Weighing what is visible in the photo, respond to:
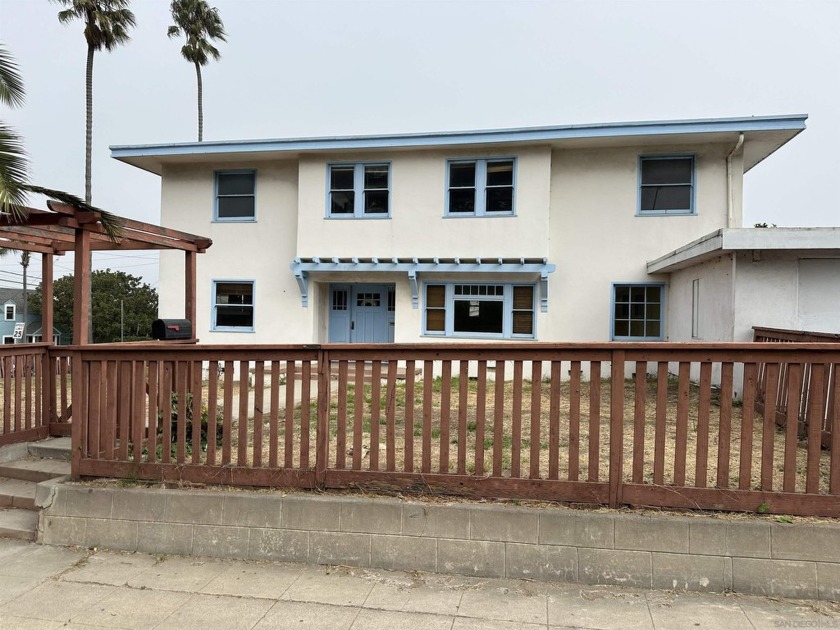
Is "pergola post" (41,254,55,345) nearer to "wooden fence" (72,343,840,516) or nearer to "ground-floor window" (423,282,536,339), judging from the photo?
"wooden fence" (72,343,840,516)

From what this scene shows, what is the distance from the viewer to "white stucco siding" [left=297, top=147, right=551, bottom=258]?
11.6 meters

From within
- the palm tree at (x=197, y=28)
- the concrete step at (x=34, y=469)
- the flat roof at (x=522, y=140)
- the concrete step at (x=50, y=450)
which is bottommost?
the concrete step at (x=34, y=469)

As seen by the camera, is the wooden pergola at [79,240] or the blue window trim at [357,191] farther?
the blue window trim at [357,191]

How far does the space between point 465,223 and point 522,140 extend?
2.07 m

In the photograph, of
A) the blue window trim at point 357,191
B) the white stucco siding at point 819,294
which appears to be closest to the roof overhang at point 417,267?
the blue window trim at point 357,191

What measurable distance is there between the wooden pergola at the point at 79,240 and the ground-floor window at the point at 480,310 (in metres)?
6.29

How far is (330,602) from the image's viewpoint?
3.25 metres

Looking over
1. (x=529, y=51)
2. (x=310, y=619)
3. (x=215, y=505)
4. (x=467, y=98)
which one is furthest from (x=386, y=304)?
(x=467, y=98)

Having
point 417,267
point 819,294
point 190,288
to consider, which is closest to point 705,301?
point 819,294

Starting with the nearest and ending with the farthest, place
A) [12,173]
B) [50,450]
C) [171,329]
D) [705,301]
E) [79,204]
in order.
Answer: [79,204] < [12,173] < [50,450] < [171,329] < [705,301]

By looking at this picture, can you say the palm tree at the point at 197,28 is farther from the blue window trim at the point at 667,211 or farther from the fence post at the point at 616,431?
the fence post at the point at 616,431

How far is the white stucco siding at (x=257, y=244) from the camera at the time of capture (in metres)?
12.8

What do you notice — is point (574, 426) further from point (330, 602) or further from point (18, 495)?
point (18, 495)

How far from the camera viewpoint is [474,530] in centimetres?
354
